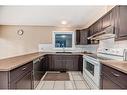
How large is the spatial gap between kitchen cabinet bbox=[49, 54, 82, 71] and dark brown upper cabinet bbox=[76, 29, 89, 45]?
77 cm

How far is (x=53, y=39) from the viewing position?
696 cm

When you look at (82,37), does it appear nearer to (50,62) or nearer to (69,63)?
(69,63)

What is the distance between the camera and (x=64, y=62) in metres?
6.16

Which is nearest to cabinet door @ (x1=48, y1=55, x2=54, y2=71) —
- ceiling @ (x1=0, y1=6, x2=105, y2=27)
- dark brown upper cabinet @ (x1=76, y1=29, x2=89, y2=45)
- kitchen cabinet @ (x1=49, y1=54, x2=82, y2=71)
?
kitchen cabinet @ (x1=49, y1=54, x2=82, y2=71)

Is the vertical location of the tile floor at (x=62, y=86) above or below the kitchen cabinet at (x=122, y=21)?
below

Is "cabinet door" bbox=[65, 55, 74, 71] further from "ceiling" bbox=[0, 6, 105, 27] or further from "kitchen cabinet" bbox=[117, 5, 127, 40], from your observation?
"kitchen cabinet" bbox=[117, 5, 127, 40]

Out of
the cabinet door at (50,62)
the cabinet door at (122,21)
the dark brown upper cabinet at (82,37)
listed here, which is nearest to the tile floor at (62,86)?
the cabinet door at (50,62)

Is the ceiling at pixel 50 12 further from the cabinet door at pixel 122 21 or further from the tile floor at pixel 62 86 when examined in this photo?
the tile floor at pixel 62 86

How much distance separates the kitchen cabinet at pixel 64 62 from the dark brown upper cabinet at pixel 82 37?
2.51ft

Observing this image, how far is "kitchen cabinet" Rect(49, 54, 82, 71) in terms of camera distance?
6.12m

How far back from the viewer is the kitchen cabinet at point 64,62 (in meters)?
6.12
